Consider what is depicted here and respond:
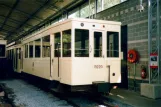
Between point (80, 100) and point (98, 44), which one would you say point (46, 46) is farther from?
point (80, 100)

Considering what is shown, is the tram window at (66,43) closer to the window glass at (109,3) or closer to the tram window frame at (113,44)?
the tram window frame at (113,44)

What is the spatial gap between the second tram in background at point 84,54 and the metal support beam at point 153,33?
1338 mm

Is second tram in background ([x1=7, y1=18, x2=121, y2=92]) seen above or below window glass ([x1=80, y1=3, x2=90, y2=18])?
below

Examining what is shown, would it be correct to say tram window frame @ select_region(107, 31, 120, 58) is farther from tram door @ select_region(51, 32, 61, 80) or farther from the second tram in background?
tram door @ select_region(51, 32, 61, 80)

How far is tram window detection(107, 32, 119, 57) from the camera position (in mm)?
7772

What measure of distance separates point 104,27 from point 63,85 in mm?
2558

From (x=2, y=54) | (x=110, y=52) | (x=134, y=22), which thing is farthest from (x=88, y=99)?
(x=2, y=54)

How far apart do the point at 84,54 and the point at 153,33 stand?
3.19 m

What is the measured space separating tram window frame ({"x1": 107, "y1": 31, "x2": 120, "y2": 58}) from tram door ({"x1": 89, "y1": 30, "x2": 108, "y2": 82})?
9.6 inches

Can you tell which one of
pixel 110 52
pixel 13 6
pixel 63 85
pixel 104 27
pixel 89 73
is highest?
pixel 13 6

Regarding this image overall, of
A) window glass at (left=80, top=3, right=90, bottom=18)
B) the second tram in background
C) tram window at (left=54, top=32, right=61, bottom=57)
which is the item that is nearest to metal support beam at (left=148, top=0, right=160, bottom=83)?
the second tram in background

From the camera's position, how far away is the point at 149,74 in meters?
8.23

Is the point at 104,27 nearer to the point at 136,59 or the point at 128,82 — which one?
the point at 136,59

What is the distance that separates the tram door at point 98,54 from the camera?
7.36 m
